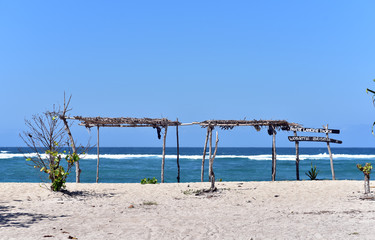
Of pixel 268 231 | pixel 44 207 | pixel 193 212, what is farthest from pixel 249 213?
pixel 44 207

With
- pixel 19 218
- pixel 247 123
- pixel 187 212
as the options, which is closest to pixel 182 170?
pixel 247 123

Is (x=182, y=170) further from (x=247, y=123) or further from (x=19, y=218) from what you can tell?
(x=19, y=218)

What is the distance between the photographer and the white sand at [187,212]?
821 cm

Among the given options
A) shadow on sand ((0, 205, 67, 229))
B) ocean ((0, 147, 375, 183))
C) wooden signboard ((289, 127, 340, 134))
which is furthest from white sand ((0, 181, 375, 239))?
wooden signboard ((289, 127, 340, 134))

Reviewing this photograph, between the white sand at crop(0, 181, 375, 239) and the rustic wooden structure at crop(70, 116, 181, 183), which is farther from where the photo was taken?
the rustic wooden structure at crop(70, 116, 181, 183)

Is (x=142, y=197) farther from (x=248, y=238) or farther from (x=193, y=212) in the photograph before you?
(x=248, y=238)

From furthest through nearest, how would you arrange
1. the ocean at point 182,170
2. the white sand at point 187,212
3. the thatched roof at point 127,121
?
the ocean at point 182,170 → the thatched roof at point 127,121 → the white sand at point 187,212

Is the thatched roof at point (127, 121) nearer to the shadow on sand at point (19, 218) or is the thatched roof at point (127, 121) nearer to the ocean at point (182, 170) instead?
the ocean at point (182, 170)

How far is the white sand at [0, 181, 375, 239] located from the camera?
8211 mm

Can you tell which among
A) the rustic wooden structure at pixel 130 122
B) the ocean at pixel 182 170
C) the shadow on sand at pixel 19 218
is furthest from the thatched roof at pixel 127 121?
the shadow on sand at pixel 19 218

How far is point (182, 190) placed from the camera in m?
15.1

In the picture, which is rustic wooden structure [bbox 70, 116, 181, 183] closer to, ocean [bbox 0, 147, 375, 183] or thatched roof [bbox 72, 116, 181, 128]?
thatched roof [bbox 72, 116, 181, 128]

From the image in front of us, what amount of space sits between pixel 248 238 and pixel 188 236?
1.11m

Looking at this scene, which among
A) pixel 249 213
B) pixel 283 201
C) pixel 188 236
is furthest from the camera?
pixel 283 201
